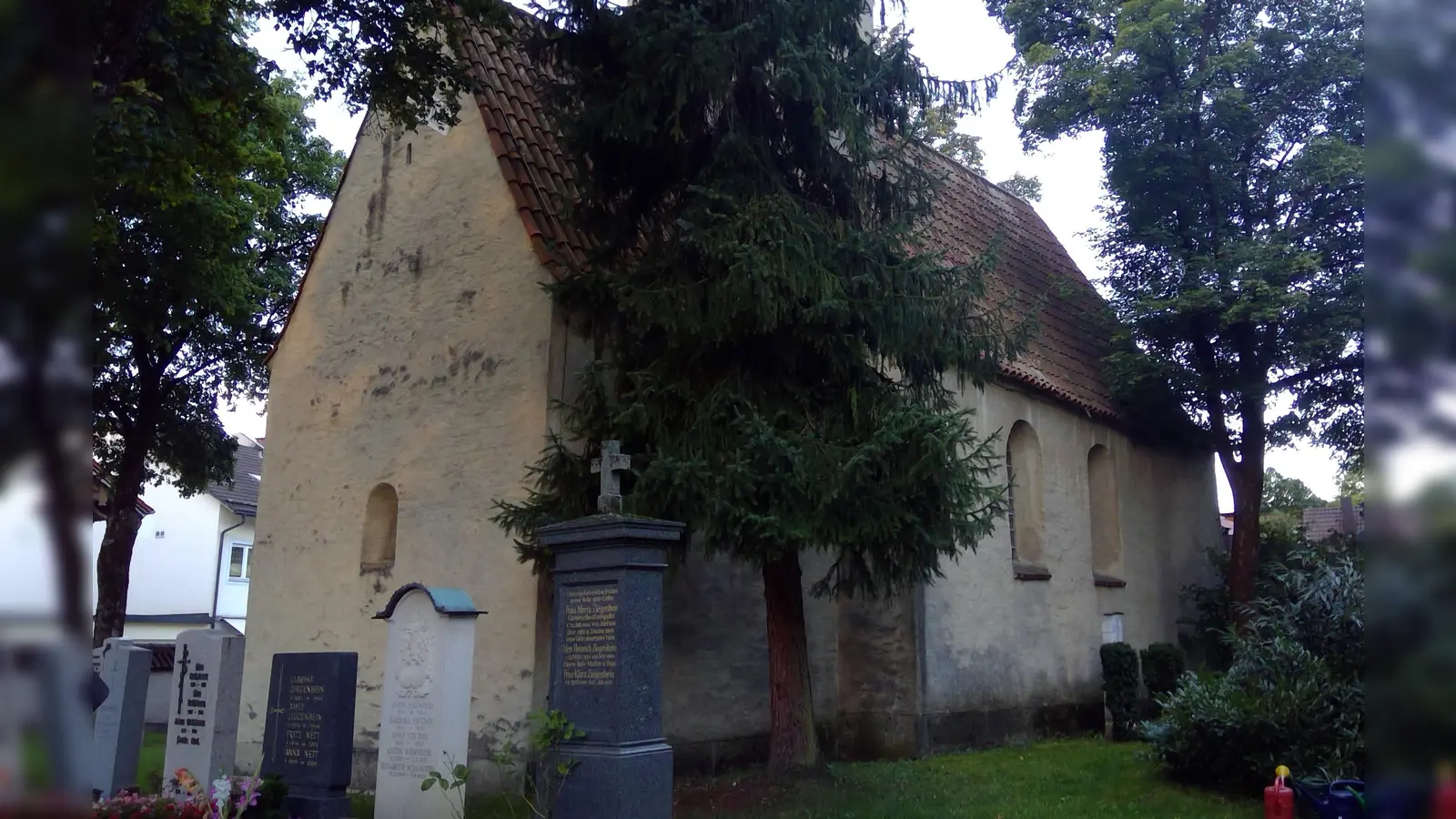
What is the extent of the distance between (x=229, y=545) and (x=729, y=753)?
2779cm

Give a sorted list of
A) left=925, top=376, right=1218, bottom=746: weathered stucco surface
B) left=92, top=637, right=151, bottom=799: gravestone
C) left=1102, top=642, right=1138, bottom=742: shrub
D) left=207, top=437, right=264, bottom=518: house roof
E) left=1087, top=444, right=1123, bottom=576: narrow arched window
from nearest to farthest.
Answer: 1. left=92, top=637, right=151, bottom=799: gravestone
2. left=925, top=376, right=1218, bottom=746: weathered stucco surface
3. left=1102, top=642, right=1138, bottom=742: shrub
4. left=1087, top=444, right=1123, bottom=576: narrow arched window
5. left=207, top=437, right=264, bottom=518: house roof

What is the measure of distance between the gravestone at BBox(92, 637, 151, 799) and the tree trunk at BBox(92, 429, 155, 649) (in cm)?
832

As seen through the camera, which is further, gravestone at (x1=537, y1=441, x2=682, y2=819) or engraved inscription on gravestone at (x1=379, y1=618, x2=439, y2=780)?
engraved inscription on gravestone at (x1=379, y1=618, x2=439, y2=780)

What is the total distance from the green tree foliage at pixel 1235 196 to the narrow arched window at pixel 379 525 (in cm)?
1224

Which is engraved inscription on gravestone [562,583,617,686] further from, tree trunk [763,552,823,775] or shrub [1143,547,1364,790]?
shrub [1143,547,1364,790]

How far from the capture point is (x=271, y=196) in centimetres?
1870

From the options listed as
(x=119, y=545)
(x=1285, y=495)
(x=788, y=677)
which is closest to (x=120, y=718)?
(x=788, y=677)

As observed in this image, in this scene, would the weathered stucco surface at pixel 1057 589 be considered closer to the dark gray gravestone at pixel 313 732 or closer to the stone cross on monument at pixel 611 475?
the stone cross on monument at pixel 611 475

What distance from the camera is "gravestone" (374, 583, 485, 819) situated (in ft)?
31.3

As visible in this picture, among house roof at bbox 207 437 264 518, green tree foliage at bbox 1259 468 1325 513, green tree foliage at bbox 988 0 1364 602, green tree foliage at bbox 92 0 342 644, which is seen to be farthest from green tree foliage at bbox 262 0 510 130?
green tree foliage at bbox 1259 468 1325 513

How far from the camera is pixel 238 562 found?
36.0 m

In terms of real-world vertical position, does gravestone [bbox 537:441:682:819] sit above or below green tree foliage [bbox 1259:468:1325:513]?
below

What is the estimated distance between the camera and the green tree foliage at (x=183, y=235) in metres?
8.93

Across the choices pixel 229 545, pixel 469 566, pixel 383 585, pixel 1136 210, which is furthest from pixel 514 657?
pixel 229 545
